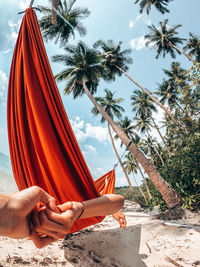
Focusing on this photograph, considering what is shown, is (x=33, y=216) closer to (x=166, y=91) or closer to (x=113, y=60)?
(x=113, y=60)

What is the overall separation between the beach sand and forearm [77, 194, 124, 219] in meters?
1.31

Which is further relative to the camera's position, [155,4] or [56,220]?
[155,4]

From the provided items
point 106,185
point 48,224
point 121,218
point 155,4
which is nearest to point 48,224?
point 48,224

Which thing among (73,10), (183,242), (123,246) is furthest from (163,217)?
(73,10)

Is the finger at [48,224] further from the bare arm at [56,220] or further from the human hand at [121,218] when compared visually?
the human hand at [121,218]

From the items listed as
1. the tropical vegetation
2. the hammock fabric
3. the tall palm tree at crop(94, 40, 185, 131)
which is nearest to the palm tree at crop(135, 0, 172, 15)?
the tropical vegetation

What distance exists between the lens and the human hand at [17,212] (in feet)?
1.76

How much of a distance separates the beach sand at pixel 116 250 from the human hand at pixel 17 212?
1.58 meters

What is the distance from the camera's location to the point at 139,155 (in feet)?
16.0

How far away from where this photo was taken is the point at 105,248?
2270 mm

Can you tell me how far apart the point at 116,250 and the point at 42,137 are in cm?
208

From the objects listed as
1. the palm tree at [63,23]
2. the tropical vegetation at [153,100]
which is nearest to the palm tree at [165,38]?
the tropical vegetation at [153,100]

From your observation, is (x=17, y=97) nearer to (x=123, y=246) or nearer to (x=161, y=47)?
(x=123, y=246)

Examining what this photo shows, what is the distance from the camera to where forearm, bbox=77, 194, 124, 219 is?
3.31ft
